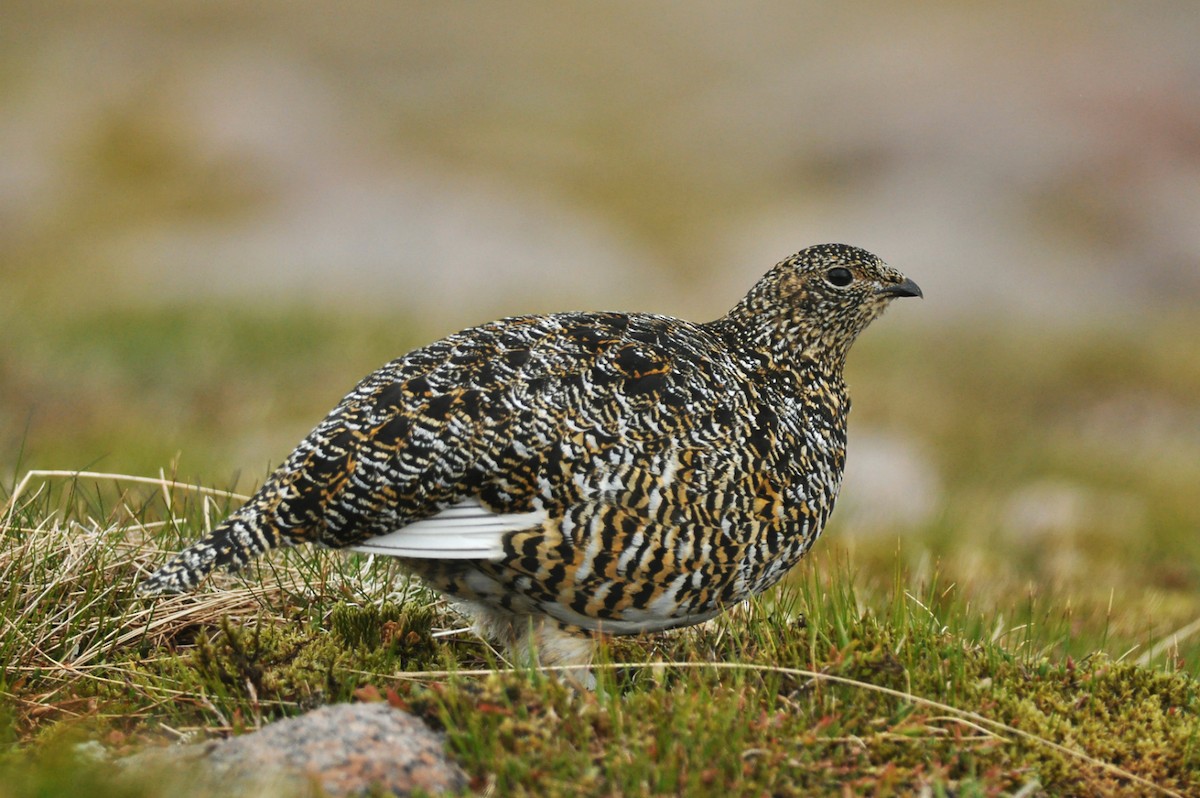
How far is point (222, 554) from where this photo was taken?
176 inches

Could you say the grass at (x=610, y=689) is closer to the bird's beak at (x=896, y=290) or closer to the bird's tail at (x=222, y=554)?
the bird's tail at (x=222, y=554)

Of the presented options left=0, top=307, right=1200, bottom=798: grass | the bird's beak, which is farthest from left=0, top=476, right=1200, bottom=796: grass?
the bird's beak

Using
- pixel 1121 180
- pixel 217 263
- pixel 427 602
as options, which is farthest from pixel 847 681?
pixel 1121 180

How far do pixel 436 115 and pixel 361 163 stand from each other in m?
7.68

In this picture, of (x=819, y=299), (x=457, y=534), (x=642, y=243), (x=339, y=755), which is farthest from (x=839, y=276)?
(x=642, y=243)

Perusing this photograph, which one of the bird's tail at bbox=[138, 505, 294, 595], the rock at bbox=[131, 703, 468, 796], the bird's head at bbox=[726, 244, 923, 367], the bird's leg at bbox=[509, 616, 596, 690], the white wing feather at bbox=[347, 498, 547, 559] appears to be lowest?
the rock at bbox=[131, 703, 468, 796]

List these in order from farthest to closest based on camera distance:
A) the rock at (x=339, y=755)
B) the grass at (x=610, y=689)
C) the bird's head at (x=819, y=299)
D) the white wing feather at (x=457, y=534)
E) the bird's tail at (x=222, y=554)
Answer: the bird's head at (x=819, y=299)
the bird's tail at (x=222, y=554)
the white wing feather at (x=457, y=534)
the grass at (x=610, y=689)
the rock at (x=339, y=755)

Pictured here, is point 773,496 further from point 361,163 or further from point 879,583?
point 361,163

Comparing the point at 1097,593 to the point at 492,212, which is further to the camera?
the point at 492,212

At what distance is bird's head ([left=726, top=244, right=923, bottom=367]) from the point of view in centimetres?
538

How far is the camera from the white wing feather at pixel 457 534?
4242 mm

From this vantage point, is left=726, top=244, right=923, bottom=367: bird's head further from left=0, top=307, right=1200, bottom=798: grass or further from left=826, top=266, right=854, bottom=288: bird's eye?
left=0, top=307, right=1200, bottom=798: grass

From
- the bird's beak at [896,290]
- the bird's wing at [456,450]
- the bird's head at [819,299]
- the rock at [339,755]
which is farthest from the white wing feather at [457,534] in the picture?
the bird's beak at [896,290]

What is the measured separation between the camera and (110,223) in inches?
961
